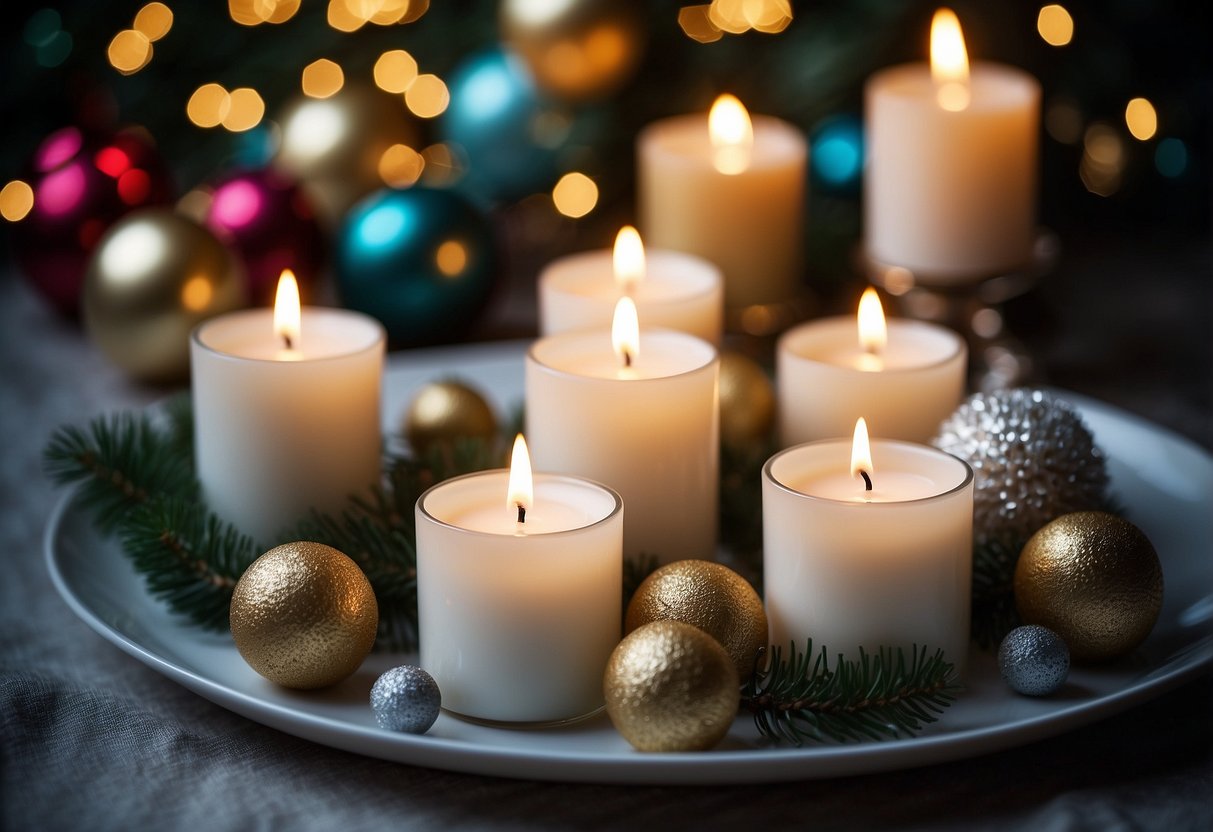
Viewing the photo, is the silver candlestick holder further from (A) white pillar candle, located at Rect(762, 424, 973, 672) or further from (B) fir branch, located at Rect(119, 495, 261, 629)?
(B) fir branch, located at Rect(119, 495, 261, 629)

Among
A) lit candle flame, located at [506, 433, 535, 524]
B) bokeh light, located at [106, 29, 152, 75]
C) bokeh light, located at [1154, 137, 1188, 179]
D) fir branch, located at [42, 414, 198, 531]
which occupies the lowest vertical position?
fir branch, located at [42, 414, 198, 531]

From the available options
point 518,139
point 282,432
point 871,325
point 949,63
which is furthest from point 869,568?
point 518,139

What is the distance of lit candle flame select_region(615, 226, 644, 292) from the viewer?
4.03ft

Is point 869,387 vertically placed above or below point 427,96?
below

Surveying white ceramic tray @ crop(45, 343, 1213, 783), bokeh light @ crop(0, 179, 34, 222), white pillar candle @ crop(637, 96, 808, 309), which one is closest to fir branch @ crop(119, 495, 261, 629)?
white ceramic tray @ crop(45, 343, 1213, 783)

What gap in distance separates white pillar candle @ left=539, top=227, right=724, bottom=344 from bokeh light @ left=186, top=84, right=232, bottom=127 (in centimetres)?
83

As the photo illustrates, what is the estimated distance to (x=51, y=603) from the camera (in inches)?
43.2

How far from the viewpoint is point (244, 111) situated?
75.3 inches

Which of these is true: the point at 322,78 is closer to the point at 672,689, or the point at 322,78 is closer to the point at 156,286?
the point at 156,286

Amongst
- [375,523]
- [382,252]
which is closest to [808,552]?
[375,523]

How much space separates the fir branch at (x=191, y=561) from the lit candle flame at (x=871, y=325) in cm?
49

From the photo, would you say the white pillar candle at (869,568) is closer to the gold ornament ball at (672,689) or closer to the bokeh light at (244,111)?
the gold ornament ball at (672,689)

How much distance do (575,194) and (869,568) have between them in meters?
1.04

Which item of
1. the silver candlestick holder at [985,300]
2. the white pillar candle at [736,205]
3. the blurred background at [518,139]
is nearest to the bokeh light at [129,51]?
the blurred background at [518,139]
